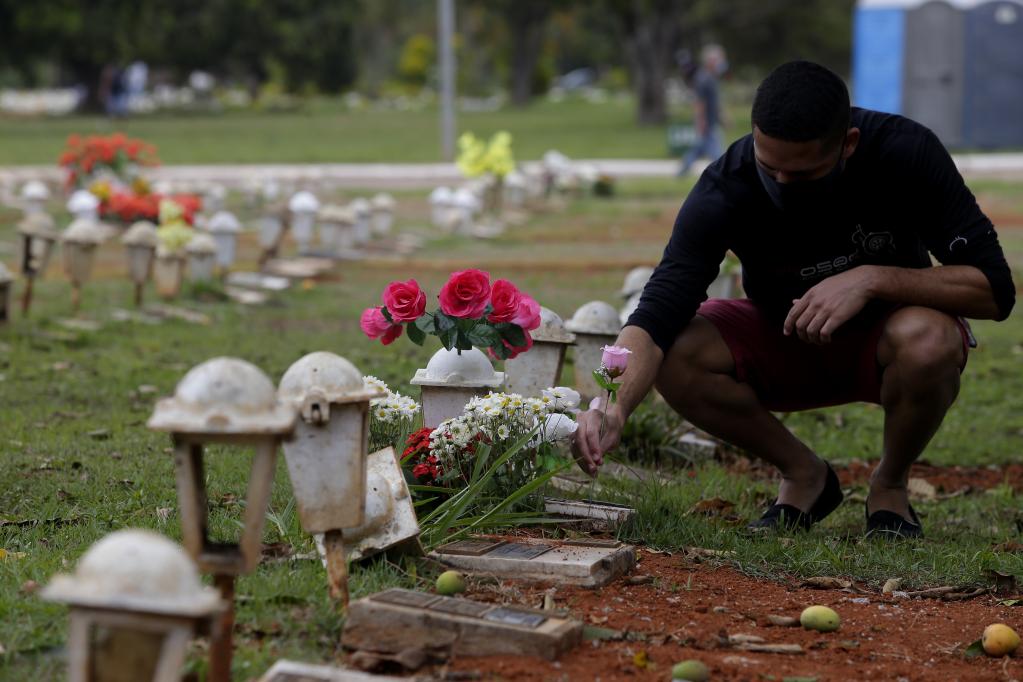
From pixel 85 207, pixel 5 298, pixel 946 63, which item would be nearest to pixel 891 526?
pixel 5 298

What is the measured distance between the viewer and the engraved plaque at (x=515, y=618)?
2.89 metres

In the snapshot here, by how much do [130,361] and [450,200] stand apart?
308 inches

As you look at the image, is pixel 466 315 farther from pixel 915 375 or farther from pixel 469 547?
pixel 915 375

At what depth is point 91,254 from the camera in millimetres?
8570

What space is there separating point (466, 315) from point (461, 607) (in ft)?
3.91

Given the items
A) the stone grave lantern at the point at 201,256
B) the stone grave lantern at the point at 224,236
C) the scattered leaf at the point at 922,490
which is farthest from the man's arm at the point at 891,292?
the stone grave lantern at the point at 224,236

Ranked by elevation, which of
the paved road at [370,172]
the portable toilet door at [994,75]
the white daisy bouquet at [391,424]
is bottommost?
the white daisy bouquet at [391,424]

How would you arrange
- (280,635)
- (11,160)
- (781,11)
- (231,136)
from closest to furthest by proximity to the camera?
(280,635) → (11,160) → (231,136) → (781,11)

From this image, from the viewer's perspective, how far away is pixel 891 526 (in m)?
4.28

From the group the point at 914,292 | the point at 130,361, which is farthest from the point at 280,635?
the point at 130,361

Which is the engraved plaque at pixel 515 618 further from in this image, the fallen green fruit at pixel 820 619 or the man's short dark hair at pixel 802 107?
the man's short dark hair at pixel 802 107

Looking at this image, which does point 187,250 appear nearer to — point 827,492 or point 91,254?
point 91,254

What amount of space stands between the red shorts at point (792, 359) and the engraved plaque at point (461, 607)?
5.11ft

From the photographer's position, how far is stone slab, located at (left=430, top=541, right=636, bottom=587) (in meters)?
3.41
